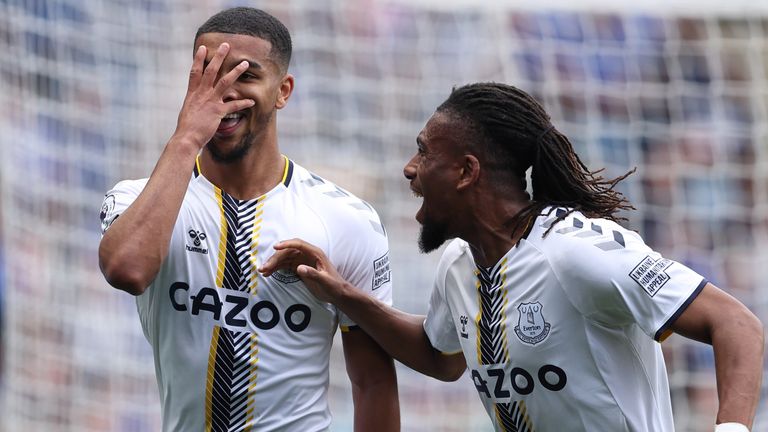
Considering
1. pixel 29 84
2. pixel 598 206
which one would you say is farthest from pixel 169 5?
pixel 598 206

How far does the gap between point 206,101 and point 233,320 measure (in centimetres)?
69

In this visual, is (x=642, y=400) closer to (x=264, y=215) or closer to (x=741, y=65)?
(x=264, y=215)

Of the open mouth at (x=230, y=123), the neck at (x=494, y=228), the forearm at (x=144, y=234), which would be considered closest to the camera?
the forearm at (x=144, y=234)

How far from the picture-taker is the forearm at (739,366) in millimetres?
3193

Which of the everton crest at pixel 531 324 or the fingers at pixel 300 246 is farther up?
the fingers at pixel 300 246

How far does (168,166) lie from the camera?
12.2ft

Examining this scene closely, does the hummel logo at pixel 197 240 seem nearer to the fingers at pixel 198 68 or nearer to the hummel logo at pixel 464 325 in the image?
the fingers at pixel 198 68

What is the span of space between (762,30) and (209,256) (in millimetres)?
4212

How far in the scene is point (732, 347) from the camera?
10.6 ft

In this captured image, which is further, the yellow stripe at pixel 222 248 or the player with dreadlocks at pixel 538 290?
the yellow stripe at pixel 222 248

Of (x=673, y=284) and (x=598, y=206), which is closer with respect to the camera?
(x=673, y=284)

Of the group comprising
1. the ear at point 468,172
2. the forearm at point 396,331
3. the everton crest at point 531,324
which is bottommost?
the forearm at point 396,331

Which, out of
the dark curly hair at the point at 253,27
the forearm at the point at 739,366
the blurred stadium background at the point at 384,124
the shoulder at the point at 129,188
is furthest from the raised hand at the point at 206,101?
the blurred stadium background at the point at 384,124

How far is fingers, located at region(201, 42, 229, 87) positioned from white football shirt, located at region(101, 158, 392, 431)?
0.36m
